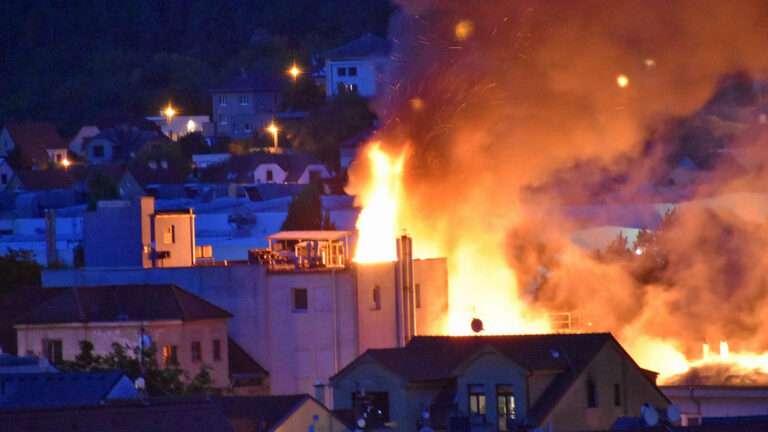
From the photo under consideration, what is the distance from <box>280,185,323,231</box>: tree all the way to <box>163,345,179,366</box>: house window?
849 inches

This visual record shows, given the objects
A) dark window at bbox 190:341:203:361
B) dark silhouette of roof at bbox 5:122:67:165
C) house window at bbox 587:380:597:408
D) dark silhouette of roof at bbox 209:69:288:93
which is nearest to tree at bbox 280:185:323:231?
dark window at bbox 190:341:203:361

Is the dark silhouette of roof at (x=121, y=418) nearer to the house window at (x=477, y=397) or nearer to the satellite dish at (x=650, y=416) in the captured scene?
the satellite dish at (x=650, y=416)

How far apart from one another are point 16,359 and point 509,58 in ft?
47.1

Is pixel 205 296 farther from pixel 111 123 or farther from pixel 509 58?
pixel 111 123

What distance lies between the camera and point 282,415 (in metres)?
33.5

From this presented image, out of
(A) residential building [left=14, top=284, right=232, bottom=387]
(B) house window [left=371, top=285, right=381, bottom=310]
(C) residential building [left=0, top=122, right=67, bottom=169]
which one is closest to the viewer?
(A) residential building [left=14, top=284, right=232, bottom=387]

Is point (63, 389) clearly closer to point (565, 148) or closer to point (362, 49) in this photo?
point (565, 148)

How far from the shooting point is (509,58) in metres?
50.0

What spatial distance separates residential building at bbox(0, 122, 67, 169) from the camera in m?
110

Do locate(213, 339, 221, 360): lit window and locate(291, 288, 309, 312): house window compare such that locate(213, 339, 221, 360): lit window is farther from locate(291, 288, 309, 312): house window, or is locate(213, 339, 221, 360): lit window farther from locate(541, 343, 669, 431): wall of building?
locate(541, 343, 669, 431): wall of building

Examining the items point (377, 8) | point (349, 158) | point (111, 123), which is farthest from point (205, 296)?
point (377, 8)

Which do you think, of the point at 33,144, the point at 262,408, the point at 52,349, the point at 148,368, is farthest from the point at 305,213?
the point at 33,144

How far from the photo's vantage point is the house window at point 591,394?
119 feet

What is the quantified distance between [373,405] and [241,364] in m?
13.4
